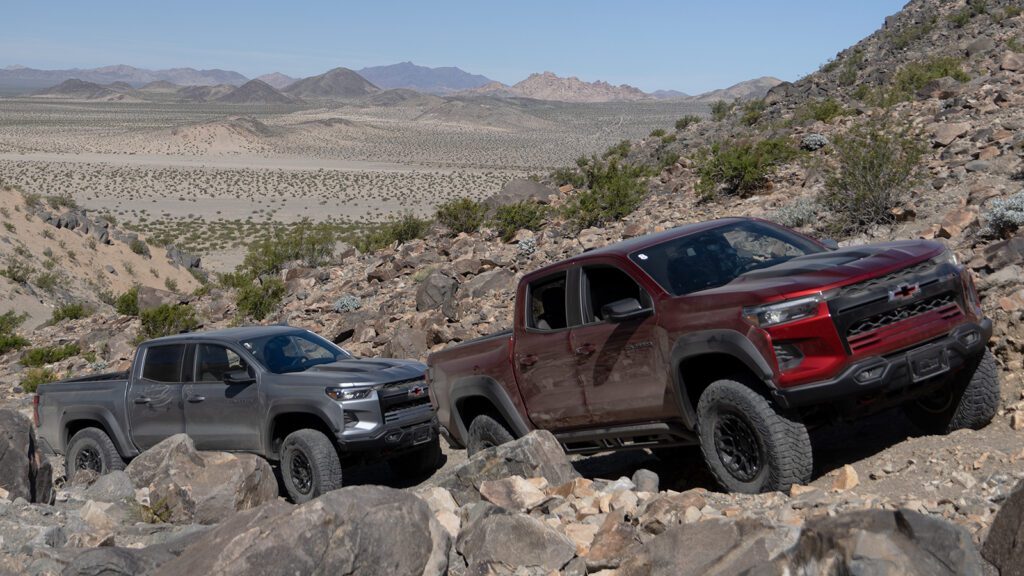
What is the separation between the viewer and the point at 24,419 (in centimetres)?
980

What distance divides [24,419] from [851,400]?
7229 millimetres

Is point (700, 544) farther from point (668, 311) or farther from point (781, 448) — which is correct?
point (668, 311)

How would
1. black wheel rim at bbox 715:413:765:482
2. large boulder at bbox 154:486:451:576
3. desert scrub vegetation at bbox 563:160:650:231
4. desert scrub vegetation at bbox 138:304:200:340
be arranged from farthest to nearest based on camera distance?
desert scrub vegetation at bbox 138:304:200:340 → desert scrub vegetation at bbox 563:160:650:231 → black wheel rim at bbox 715:413:765:482 → large boulder at bbox 154:486:451:576

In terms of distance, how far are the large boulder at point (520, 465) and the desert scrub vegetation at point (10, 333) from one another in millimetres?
18634

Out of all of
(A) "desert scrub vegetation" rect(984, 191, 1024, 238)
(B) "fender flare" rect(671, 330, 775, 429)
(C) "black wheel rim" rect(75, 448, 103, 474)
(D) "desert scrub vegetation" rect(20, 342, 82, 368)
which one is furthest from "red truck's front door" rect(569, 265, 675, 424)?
(D) "desert scrub vegetation" rect(20, 342, 82, 368)

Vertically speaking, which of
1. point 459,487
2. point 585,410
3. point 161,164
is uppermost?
point 585,410

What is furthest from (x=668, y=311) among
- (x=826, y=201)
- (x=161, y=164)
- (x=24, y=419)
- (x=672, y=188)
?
(x=161, y=164)

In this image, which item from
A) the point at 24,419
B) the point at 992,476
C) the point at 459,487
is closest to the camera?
the point at 992,476

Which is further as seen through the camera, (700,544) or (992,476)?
(992,476)

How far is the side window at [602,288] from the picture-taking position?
819cm

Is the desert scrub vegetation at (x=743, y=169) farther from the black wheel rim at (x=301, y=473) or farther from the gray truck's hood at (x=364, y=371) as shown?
the black wheel rim at (x=301, y=473)

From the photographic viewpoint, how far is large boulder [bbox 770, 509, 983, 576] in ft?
15.0

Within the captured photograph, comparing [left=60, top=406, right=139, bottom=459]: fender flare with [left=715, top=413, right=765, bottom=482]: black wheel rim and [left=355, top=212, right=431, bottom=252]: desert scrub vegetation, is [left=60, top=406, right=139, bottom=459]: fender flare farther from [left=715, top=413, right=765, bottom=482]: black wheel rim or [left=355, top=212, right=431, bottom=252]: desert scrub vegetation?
[left=355, top=212, right=431, bottom=252]: desert scrub vegetation

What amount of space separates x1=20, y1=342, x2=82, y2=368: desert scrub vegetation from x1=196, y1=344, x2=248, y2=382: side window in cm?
1224
